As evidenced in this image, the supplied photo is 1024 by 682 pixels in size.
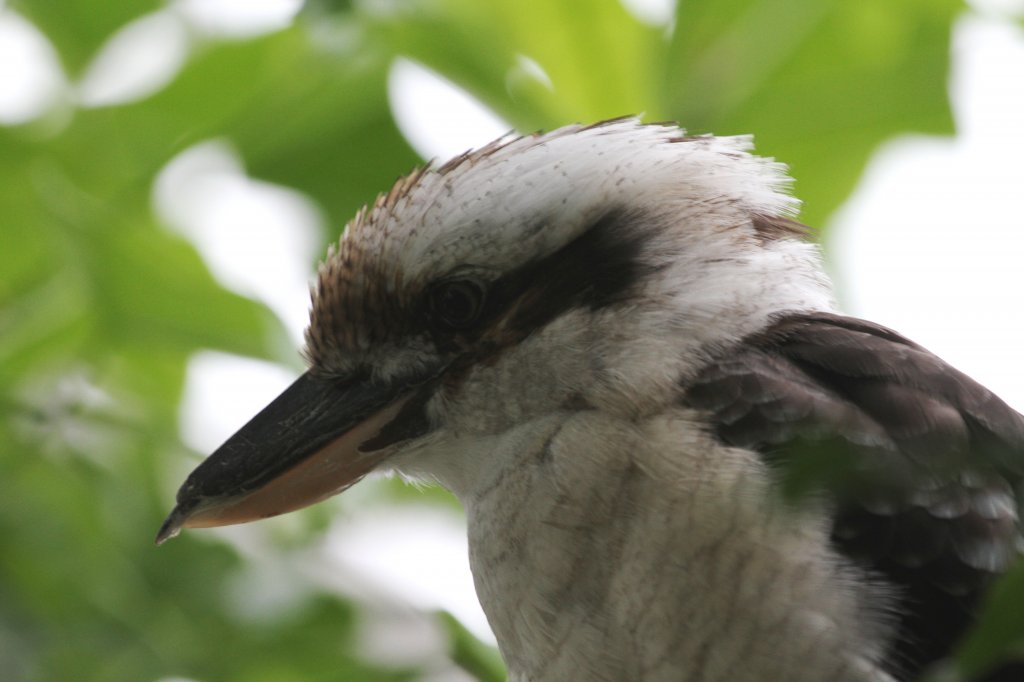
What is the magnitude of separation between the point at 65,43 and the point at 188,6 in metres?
0.33

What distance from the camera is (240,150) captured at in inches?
134

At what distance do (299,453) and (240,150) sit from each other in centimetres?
94

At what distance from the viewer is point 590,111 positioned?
336 centimetres

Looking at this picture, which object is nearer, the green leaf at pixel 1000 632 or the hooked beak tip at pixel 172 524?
the green leaf at pixel 1000 632

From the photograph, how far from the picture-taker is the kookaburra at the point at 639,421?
210cm

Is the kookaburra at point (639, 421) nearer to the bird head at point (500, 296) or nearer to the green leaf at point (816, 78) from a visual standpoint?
the bird head at point (500, 296)

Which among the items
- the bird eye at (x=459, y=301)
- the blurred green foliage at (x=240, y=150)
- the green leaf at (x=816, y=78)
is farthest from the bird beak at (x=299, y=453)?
the green leaf at (x=816, y=78)

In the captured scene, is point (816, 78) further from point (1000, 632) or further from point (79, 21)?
point (1000, 632)

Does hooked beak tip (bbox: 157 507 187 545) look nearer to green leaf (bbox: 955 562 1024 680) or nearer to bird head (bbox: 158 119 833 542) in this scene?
bird head (bbox: 158 119 833 542)

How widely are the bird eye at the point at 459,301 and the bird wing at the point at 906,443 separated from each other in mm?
503

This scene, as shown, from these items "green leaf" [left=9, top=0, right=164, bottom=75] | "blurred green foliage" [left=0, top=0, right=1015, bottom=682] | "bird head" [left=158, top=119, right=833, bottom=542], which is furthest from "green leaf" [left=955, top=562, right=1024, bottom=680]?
"green leaf" [left=9, top=0, right=164, bottom=75]

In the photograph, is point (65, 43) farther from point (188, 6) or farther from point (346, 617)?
point (346, 617)

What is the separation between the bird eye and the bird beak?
0.15m

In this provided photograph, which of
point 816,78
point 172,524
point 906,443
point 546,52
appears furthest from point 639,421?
point 816,78
